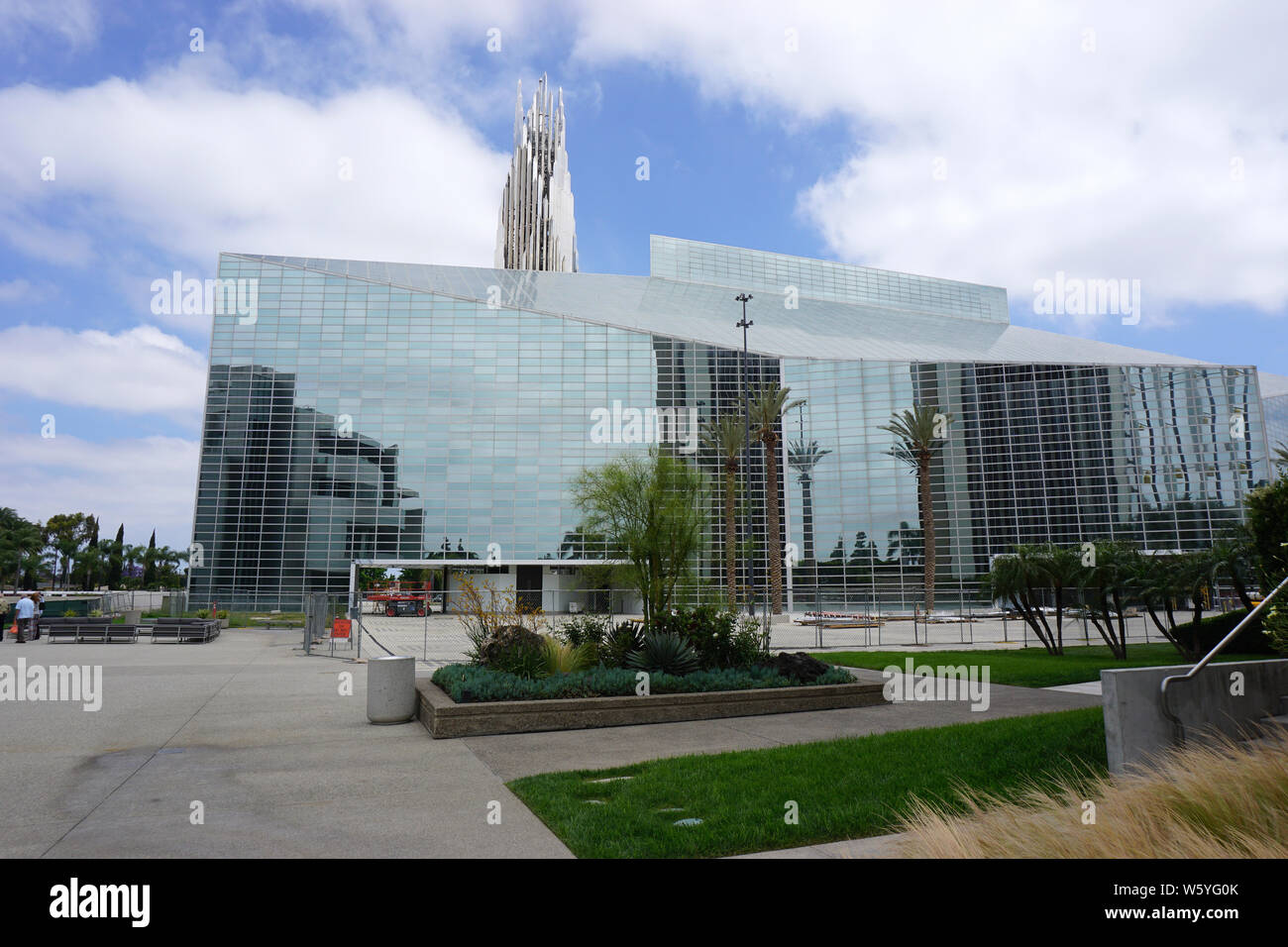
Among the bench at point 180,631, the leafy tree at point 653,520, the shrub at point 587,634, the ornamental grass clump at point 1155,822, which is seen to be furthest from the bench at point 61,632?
the ornamental grass clump at point 1155,822

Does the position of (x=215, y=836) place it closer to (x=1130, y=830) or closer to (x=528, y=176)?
(x=1130, y=830)

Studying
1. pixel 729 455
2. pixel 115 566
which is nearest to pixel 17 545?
pixel 115 566

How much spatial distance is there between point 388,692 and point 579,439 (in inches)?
2118

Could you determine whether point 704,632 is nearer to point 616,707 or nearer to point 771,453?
point 616,707

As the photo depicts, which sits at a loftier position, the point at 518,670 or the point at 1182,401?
the point at 1182,401

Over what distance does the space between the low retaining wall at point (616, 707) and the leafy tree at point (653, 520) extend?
19.1ft

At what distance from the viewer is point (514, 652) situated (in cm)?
1259

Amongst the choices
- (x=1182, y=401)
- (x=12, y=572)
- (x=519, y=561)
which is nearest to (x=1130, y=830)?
(x=519, y=561)

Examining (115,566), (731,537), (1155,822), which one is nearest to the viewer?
(1155,822)

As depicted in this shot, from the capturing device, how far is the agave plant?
42.1 ft

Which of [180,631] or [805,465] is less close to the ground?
[805,465]

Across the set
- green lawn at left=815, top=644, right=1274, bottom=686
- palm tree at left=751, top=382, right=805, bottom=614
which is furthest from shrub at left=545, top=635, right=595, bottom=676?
palm tree at left=751, top=382, right=805, bottom=614

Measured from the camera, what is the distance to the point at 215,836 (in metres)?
5.71
